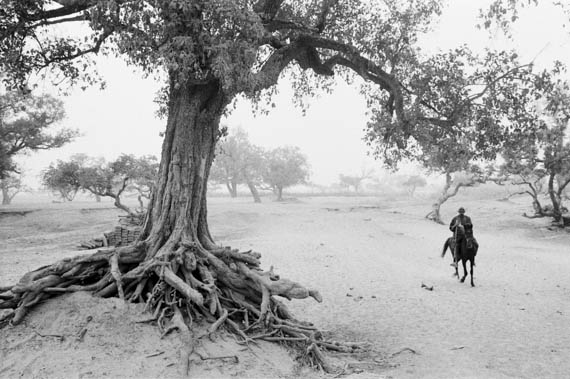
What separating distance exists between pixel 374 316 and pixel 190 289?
503 cm

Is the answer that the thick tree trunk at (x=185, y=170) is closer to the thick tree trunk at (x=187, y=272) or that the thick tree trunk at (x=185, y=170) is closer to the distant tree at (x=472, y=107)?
the thick tree trunk at (x=187, y=272)

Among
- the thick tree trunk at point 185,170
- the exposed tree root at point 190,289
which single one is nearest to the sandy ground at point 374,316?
the exposed tree root at point 190,289

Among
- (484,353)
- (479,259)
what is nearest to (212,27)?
(484,353)

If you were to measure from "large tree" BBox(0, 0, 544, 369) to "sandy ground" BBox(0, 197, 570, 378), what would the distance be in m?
0.61

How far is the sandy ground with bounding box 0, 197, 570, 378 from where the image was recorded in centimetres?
556

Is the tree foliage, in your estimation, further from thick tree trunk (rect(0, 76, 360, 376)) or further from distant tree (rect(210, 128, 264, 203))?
distant tree (rect(210, 128, 264, 203))

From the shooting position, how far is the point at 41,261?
1459cm

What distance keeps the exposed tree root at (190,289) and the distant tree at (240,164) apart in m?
47.0

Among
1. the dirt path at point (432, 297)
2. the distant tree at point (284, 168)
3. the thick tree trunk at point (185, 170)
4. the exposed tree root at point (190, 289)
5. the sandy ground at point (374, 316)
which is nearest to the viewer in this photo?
the sandy ground at point (374, 316)

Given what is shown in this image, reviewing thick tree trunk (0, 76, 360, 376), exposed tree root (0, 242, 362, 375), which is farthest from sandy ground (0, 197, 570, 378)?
thick tree trunk (0, 76, 360, 376)

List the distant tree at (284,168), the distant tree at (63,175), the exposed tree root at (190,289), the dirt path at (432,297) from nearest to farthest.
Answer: the exposed tree root at (190,289), the dirt path at (432,297), the distant tree at (63,175), the distant tree at (284,168)

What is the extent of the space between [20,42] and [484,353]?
34.9 feet

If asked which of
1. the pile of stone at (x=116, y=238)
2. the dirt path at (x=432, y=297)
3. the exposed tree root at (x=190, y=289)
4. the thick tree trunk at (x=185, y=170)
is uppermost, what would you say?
the thick tree trunk at (x=185, y=170)

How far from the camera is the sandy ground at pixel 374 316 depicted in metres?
5.56
